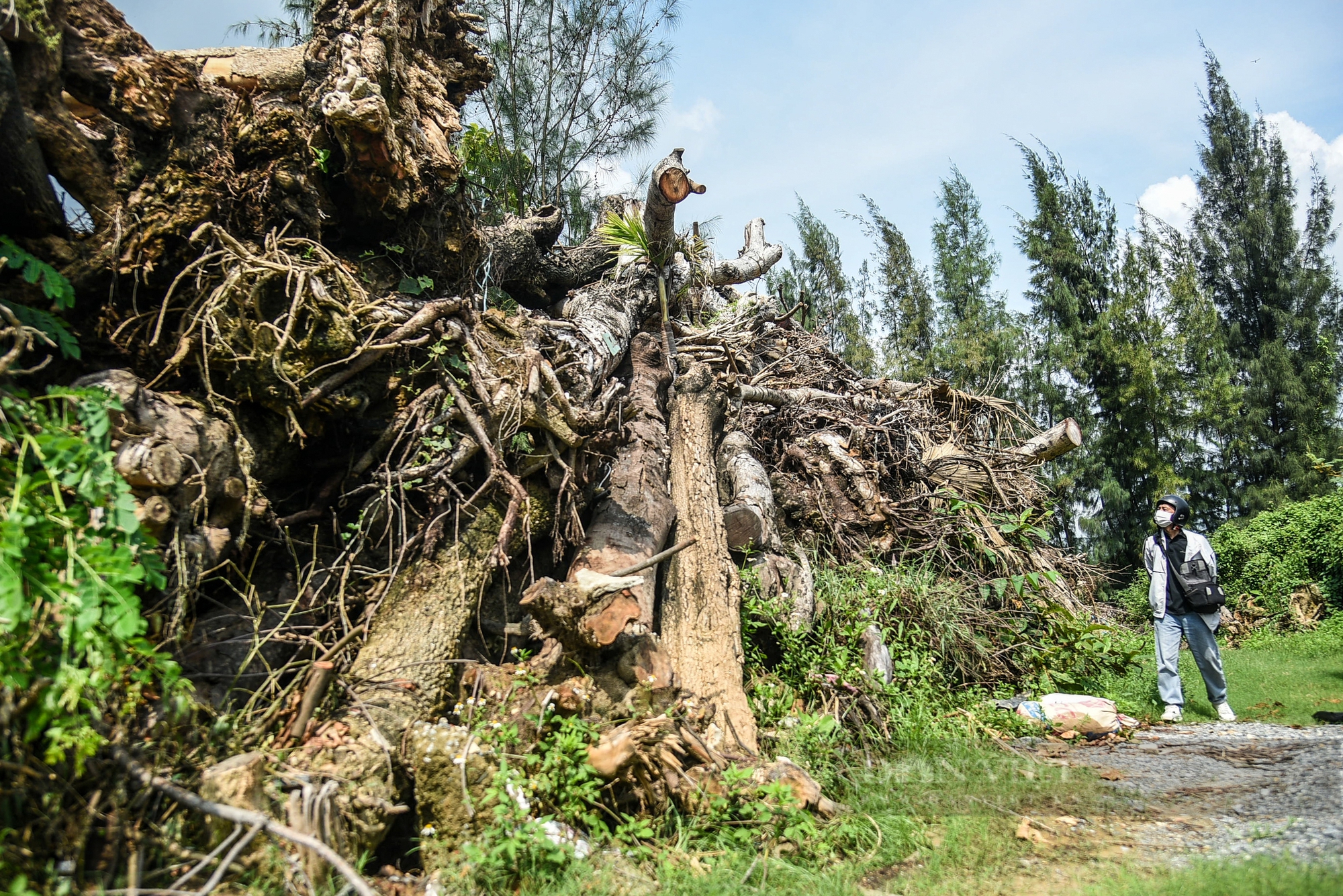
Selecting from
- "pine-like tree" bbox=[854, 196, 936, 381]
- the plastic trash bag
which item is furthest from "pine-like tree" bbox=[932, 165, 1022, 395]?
the plastic trash bag

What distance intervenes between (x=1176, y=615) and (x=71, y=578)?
23.4ft

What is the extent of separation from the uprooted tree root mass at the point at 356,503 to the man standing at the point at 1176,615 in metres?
1.25

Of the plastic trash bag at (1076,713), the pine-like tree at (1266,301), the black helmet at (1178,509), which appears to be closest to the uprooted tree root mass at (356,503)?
the plastic trash bag at (1076,713)

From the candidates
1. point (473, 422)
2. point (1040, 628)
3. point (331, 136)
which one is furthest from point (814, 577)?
point (331, 136)

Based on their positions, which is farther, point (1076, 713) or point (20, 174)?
point (1076, 713)

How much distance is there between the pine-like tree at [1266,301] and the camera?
47.9ft

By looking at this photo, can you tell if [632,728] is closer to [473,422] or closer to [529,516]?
[529,516]

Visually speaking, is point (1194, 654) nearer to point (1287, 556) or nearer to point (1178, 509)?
point (1178, 509)

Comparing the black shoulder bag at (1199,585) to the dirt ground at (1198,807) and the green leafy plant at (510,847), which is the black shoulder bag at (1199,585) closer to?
the dirt ground at (1198,807)

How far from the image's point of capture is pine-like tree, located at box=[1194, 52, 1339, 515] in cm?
1461

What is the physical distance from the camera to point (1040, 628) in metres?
6.30

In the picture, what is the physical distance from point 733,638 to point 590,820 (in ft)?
5.79

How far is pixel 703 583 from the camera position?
485cm

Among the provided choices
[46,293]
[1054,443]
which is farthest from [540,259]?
[1054,443]
